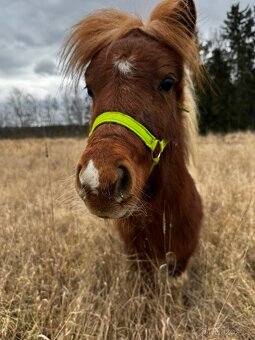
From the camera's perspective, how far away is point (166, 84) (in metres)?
2.35

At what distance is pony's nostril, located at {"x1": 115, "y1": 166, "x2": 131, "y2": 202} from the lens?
1787 mm

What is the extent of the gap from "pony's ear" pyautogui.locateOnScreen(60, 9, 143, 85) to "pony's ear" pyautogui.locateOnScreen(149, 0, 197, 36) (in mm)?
192

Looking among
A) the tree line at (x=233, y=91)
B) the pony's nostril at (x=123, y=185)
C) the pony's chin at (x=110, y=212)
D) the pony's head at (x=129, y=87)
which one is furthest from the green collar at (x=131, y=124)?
the tree line at (x=233, y=91)

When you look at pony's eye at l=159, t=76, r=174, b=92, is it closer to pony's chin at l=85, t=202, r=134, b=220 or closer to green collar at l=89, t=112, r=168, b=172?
green collar at l=89, t=112, r=168, b=172

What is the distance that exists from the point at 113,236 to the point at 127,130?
238 centimetres

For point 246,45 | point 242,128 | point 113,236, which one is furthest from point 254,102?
point 113,236

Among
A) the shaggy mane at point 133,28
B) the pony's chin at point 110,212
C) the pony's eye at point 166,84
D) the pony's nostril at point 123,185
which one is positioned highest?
the shaggy mane at point 133,28

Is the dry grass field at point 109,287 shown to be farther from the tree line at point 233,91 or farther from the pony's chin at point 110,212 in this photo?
the tree line at point 233,91

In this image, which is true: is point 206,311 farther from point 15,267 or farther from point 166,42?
point 166,42

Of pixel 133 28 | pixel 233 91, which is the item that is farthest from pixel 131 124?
pixel 233 91

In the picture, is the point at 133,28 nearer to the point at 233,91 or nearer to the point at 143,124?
the point at 143,124

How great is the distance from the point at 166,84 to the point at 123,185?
892mm

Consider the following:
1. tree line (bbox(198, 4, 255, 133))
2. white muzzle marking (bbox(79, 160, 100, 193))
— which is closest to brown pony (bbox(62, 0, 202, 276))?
white muzzle marking (bbox(79, 160, 100, 193))

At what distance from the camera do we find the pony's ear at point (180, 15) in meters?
2.70
